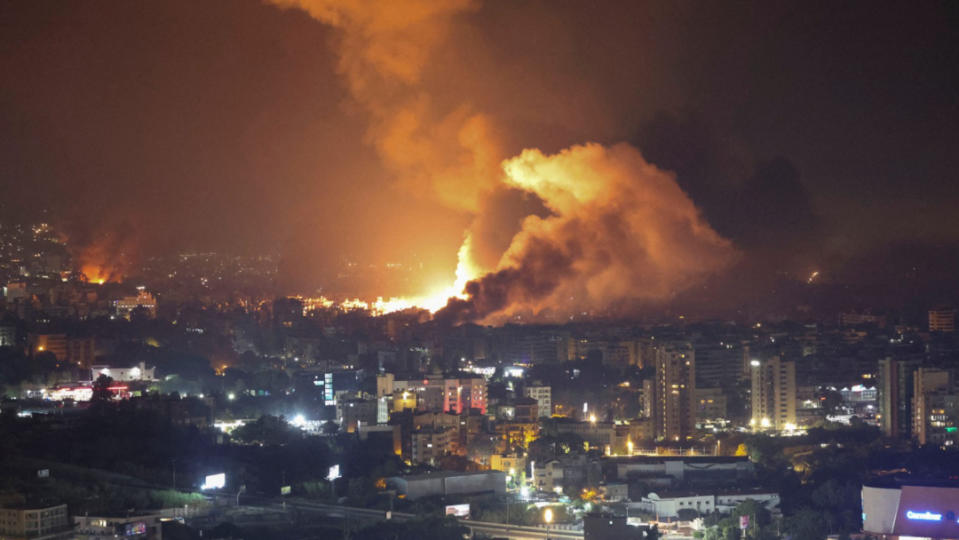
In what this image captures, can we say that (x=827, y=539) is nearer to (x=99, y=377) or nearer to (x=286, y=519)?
(x=286, y=519)

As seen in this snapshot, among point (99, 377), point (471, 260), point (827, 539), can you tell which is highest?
point (471, 260)

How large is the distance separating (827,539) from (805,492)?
188 cm

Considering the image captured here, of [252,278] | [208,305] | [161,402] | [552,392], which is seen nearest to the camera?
[161,402]

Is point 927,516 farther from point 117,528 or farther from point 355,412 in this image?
point 355,412

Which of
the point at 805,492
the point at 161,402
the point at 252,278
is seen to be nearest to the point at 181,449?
the point at 161,402

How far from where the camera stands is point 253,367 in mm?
20031

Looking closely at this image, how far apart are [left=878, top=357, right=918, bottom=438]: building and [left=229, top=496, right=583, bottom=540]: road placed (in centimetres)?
561

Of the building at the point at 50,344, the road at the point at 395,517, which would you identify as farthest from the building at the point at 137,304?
the road at the point at 395,517

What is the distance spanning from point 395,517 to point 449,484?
1.03 meters

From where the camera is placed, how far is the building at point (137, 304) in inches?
883

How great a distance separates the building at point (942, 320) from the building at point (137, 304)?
32.8 ft

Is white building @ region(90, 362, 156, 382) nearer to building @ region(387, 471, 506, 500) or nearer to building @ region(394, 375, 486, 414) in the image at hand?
building @ region(394, 375, 486, 414)

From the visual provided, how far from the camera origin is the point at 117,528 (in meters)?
10.7

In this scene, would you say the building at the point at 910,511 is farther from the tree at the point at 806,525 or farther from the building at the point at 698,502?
the building at the point at 698,502
